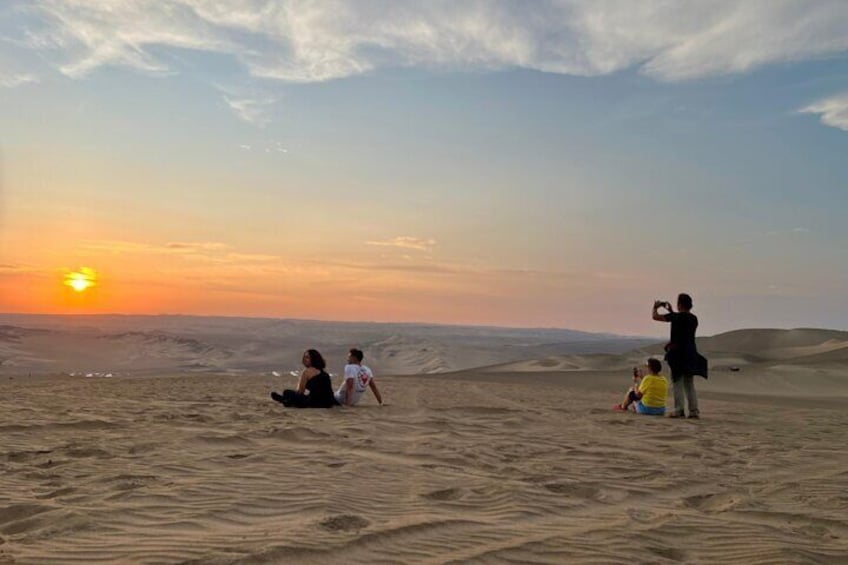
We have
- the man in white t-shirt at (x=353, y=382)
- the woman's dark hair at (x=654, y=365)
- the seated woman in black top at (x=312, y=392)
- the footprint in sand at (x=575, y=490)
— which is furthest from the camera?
the man in white t-shirt at (x=353, y=382)

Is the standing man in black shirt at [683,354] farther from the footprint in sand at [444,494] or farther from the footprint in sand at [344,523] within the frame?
the footprint in sand at [344,523]

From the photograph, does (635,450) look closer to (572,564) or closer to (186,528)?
(572,564)

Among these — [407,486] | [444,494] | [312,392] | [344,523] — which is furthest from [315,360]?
[344,523]

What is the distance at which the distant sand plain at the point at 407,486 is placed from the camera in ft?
13.3

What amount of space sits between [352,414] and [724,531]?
7032mm

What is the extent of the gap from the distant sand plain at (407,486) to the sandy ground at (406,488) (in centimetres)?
2

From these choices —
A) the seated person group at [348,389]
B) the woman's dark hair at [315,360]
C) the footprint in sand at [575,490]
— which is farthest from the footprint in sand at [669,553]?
the woman's dark hair at [315,360]

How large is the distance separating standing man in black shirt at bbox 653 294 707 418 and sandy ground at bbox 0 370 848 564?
936 mm

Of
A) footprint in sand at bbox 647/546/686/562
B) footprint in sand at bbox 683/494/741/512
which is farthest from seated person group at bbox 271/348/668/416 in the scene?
footprint in sand at bbox 647/546/686/562

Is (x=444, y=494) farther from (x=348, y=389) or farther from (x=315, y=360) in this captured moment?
(x=348, y=389)

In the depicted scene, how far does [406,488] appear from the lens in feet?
18.2

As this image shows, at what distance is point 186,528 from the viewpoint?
4262 mm

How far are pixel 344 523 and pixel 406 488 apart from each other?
117 cm

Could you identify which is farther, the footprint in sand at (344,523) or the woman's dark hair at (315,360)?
the woman's dark hair at (315,360)
